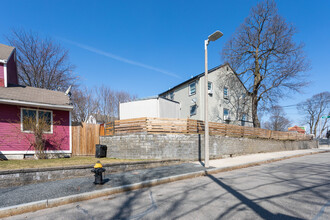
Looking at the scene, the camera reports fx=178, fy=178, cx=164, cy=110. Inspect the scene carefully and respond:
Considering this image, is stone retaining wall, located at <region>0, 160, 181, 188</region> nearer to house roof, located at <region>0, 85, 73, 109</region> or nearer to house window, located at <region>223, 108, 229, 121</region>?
house roof, located at <region>0, 85, 73, 109</region>

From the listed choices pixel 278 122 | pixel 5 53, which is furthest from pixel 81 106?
pixel 278 122

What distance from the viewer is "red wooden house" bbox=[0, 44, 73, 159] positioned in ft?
32.2

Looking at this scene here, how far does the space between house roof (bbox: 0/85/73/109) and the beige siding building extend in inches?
580

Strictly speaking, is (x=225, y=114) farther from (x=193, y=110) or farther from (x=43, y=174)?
(x=43, y=174)

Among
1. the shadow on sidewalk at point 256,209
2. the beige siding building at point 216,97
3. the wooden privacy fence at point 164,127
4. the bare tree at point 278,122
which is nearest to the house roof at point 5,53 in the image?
the wooden privacy fence at point 164,127

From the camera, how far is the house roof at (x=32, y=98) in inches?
390

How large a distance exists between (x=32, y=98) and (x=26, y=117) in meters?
1.43

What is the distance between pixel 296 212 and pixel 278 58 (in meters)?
20.9

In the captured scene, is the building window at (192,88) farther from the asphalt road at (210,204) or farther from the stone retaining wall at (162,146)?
the asphalt road at (210,204)

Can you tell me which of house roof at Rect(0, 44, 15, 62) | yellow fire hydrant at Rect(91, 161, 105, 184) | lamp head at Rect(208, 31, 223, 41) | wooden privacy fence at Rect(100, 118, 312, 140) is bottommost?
yellow fire hydrant at Rect(91, 161, 105, 184)

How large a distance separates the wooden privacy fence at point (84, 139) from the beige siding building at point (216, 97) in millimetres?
12824

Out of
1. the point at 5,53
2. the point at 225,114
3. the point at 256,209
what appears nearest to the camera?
the point at 256,209

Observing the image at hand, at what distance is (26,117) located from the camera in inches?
396

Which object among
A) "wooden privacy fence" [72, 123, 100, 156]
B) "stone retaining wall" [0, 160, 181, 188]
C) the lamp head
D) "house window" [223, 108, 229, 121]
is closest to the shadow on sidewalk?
"stone retaining wall" [0, 160, 181, 188]
